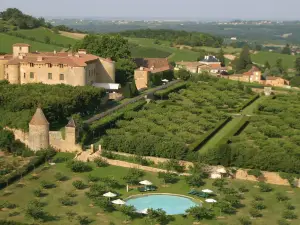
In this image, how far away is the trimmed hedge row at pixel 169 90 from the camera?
199ft

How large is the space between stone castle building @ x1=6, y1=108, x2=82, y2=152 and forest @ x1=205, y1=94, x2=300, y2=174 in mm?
10053

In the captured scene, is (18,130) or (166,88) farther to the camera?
(166,88)

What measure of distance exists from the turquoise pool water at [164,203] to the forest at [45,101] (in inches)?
519

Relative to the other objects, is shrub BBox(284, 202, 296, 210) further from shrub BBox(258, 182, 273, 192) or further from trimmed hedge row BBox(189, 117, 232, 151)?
trimmed hedge row BBox(189, 117, 232, 151)

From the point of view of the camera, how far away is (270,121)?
163 feet

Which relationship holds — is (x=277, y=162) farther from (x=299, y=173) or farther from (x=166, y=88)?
(x=166, y=88)

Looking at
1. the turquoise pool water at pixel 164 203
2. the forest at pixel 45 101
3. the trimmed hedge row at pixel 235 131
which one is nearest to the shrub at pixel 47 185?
the turquoise pool water at pixel 164 203

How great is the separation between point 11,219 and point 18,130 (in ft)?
45.6

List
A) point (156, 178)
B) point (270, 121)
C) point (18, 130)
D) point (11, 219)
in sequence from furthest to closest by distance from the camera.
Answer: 1. point (270, 121)
2. point (18, 130)
3. point (156, 178)
4. point (11, 219)

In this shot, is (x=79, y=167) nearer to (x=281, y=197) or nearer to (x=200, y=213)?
(x=200, y=213)

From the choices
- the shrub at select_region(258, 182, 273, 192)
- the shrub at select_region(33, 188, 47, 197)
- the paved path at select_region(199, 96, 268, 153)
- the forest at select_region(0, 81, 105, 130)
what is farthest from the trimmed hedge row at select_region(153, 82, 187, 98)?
the shrub at select_region(33, 188, 47, 197)

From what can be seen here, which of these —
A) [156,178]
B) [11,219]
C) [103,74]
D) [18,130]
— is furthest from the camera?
[103,74]

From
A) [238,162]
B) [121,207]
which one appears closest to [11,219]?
[121,207]

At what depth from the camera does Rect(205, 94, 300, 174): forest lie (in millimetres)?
34844
